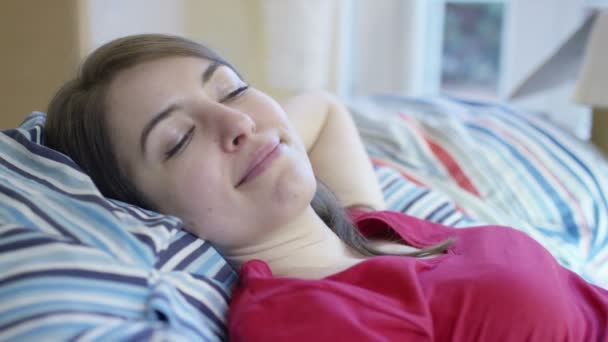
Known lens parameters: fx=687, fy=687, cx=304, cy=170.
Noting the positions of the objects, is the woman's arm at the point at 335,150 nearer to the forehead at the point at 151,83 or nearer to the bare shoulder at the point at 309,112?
the bare shoulder at the point at 309,112

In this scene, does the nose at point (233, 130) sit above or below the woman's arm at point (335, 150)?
above

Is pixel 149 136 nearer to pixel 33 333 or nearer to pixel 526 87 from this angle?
pixel 33 333

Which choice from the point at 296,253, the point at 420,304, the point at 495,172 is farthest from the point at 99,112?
the point at 495,172

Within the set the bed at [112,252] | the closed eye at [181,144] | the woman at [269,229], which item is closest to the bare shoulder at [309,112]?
the bed at [112,252]

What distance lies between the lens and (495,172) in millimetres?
1479

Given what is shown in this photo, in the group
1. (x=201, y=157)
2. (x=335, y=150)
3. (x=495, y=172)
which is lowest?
(x=495, y=172)

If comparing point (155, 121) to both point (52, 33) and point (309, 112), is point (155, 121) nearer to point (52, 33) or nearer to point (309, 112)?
point (309, 112)

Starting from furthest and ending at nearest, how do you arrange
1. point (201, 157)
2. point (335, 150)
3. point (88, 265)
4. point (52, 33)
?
1. point (52, 33)
2. point (335, 150)
3. point (201, 157)
4. point (88, 265)

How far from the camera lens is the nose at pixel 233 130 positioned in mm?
836

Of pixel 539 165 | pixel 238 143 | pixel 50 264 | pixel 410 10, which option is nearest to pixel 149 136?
pixel 238 143

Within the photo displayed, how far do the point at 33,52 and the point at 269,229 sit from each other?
34.1 inches

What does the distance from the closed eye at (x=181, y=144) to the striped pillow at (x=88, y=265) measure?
0.29ft

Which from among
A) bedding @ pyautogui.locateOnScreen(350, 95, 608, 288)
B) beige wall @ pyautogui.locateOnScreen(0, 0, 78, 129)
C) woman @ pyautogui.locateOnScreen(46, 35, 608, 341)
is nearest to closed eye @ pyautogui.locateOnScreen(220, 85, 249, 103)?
woman @ pyautogui.locateOnScreen(46, 35, 608, 341)

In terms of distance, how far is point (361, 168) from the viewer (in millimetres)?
1210
